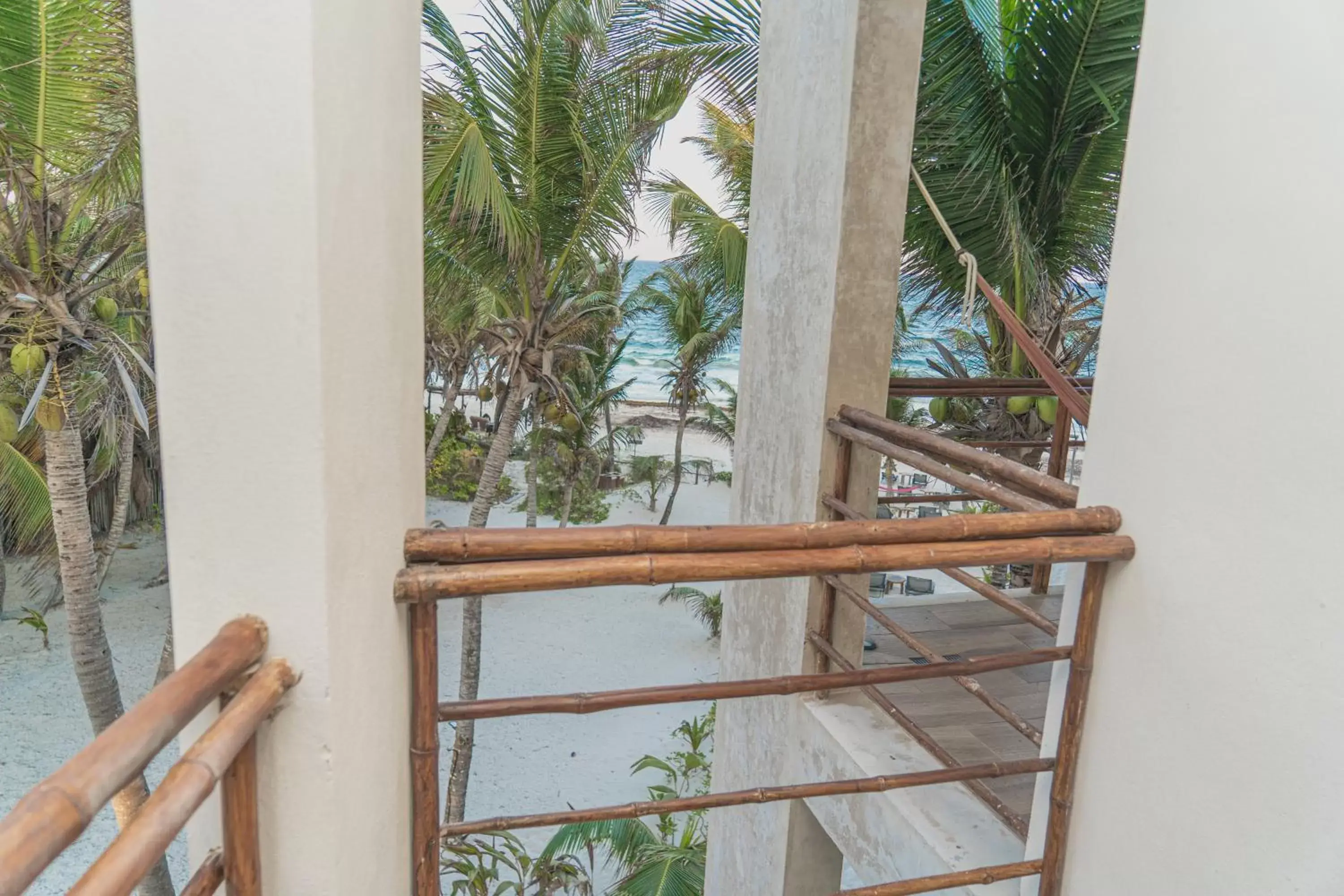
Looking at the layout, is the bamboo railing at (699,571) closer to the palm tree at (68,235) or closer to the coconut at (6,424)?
the palm tree at (68,235)

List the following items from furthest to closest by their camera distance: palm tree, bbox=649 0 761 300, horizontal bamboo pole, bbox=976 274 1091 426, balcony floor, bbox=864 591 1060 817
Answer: palm tree, bbox=649 0 761 300
balcony floor, bbox=864 591 1060 817
horizontal bamboo pole, bbox=976 274 1091 426

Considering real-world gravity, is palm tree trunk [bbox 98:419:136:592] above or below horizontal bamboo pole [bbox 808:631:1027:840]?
below

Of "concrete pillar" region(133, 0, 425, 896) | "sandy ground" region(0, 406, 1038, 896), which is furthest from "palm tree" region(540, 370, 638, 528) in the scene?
"concrete pillar" region(133, 0, 425, 896)

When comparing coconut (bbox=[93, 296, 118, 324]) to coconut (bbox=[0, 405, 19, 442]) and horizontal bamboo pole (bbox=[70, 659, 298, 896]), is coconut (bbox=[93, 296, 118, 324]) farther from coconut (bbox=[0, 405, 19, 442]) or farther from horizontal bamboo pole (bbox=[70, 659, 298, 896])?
horizontal bamboo pole (bbox=[70, 659, 298, 896])

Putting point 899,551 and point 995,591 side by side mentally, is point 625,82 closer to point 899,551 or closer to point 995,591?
point 995,591

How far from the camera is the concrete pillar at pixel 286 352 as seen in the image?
89cm

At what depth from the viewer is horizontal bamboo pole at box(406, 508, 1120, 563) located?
1.22 meters

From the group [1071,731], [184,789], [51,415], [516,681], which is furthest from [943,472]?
[516,681]

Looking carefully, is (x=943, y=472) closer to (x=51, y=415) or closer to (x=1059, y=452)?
(x=1059, y=452)

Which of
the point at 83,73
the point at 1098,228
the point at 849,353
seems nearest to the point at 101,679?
the point at 83,73

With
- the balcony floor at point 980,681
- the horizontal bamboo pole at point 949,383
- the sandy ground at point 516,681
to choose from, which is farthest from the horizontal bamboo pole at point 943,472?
the sandy ground at point 516,681

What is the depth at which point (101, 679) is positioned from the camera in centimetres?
470

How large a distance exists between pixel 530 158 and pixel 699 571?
5677mm

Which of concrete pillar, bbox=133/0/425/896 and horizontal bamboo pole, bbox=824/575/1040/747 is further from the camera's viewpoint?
horizontal bamboo pole, bbox=824/575/1040/747
